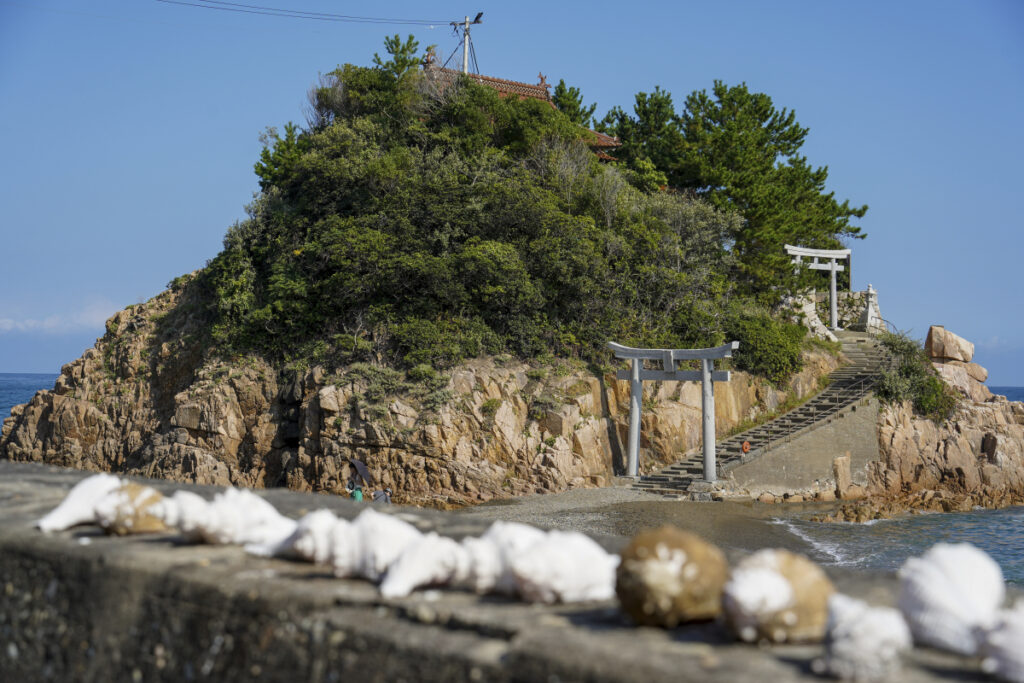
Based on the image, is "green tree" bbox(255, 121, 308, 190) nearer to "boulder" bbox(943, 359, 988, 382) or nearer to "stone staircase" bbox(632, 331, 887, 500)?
"stone staircase" bbox(632, 331, 887, 500)

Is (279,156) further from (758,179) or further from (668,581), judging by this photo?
(668,581)

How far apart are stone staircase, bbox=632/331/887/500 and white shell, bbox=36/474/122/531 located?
1789cm

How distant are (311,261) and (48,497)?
Answer: 20.6 meters

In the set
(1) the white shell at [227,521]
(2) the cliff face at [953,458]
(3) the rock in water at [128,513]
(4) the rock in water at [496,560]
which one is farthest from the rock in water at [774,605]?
(2) the cliff face at [953,458]

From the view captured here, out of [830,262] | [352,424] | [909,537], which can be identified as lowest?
[909,537]

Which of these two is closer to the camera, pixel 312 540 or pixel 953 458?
pixel 312 540

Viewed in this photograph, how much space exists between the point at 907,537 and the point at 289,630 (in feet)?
62.7

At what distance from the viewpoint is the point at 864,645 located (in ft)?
5.61

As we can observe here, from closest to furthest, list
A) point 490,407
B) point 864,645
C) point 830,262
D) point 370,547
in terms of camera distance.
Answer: point 864,645 → point 370,547 → point 490,407 → point 830,262

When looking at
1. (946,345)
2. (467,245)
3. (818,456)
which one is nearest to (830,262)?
(946,345)

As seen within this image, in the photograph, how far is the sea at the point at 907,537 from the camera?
15.7 meters

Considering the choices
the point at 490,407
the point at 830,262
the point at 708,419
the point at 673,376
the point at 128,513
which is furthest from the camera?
the point at 830,262

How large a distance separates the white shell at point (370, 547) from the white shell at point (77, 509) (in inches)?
51.9

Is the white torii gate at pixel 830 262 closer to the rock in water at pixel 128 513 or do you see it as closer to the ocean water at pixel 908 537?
the ocean water at pixel 908 537
